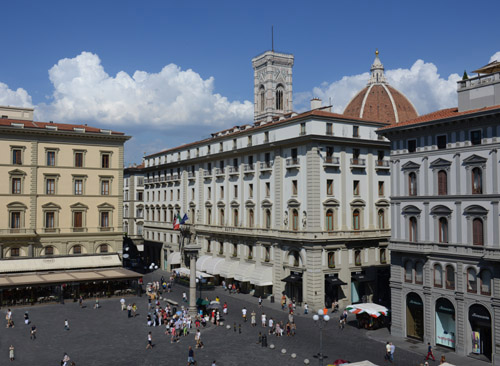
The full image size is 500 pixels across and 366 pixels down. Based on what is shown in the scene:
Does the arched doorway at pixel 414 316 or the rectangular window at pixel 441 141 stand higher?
the rectangular window at pixel 441 141

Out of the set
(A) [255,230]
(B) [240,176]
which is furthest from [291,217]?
(B) [240,176]

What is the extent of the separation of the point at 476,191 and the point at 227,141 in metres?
37.4

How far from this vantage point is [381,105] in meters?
95.5

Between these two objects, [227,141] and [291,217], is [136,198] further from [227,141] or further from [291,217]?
[291,217]

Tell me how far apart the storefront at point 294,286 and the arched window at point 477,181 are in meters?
21.5

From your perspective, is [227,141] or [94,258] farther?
[227,141]

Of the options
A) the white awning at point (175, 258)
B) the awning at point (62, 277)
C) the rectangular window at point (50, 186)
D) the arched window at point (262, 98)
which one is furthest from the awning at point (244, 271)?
the arched window at point (262, 98)

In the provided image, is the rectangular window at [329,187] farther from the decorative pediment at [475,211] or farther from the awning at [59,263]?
the awning at [59,263]

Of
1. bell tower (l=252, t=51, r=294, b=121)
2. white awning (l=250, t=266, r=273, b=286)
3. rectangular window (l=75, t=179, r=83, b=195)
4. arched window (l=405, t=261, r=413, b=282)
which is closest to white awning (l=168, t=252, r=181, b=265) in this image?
rectangular window (l=75, t=179, r=83, b=195)

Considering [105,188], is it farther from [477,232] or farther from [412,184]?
[477,232]

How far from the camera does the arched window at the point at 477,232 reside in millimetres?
35906

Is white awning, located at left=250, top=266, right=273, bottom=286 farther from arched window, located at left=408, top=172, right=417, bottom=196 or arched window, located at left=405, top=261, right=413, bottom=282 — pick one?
arched window, located at left=408, top=172, right=417, bottom=196

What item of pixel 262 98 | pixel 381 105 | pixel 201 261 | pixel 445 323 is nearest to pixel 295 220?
pixel 445 323

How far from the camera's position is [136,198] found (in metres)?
98.4
